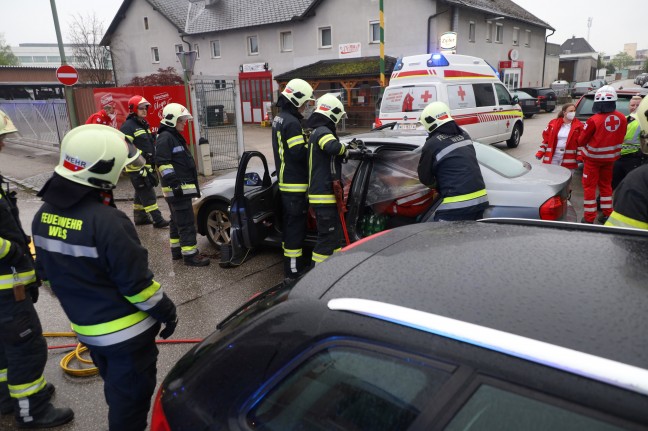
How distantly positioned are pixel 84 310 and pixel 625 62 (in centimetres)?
14303

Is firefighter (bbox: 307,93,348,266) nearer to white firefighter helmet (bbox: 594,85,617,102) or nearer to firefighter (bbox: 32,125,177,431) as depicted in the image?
firefighter (bbox: 32,125,177,431)

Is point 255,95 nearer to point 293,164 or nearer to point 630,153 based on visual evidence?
point 630,153

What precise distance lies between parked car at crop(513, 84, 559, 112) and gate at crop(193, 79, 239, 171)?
62.9 ft

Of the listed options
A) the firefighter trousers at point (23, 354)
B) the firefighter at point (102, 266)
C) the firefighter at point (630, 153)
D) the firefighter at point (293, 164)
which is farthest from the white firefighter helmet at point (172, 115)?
the firefighter at point (630, 153)

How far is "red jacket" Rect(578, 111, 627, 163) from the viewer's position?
18.8ft

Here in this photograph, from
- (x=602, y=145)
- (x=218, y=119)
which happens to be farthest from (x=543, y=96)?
(x=602, y=145)

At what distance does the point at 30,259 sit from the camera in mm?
2855

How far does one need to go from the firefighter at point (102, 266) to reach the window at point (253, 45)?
1062 inches

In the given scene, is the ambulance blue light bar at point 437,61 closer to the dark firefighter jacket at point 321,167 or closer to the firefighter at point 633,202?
the dark firefighter jacket at point 321,167

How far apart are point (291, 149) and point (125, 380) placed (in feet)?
8.97

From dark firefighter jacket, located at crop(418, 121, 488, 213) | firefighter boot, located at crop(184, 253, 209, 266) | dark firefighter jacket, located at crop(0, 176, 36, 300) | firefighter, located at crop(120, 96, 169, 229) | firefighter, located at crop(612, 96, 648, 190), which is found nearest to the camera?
dark firefighter jacket, located at crop(0, 176, 36, 300)

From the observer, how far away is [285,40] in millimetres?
26047

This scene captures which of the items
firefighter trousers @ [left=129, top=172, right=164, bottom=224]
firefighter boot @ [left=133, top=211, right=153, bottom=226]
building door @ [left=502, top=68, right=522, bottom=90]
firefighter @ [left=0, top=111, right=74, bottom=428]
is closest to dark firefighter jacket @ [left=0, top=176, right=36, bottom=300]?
firefighter @ [left=0, top=111, right=74, bottom=428]

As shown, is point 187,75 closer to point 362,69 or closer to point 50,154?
point 50,154
